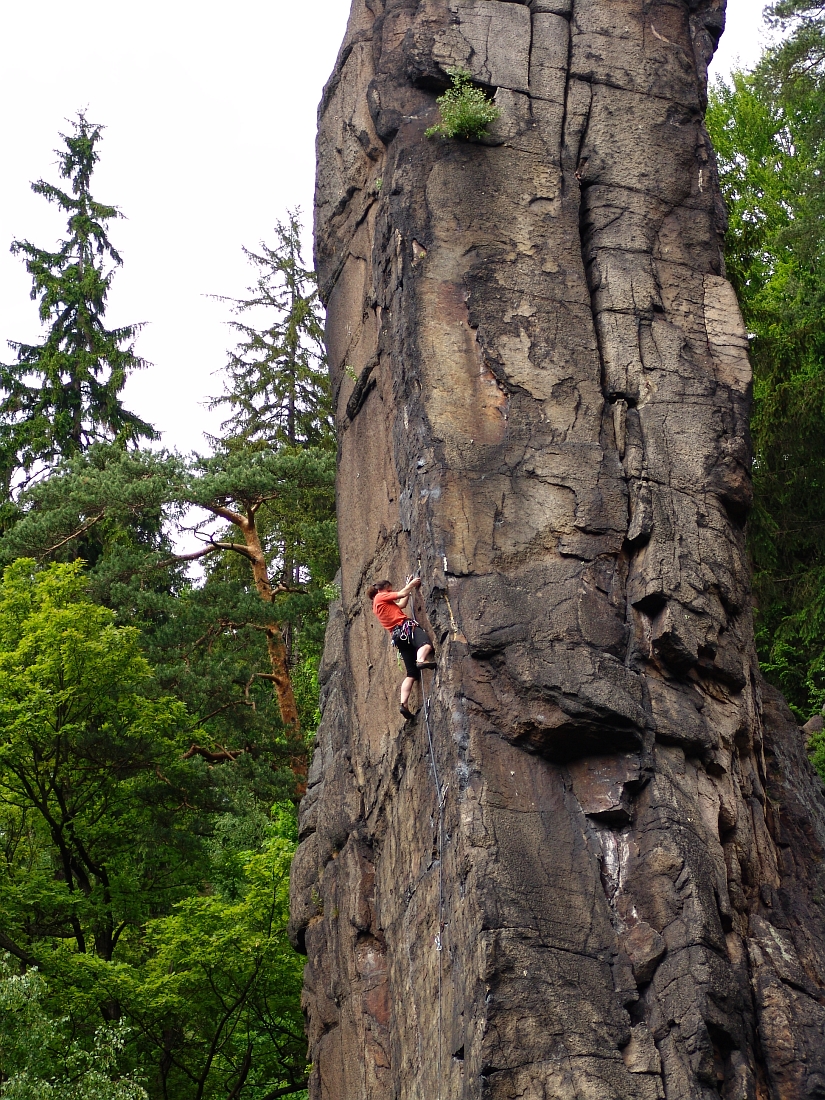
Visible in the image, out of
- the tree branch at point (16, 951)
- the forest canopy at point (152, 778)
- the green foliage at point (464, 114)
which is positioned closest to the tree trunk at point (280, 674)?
the forest canopy at point (152, 778)

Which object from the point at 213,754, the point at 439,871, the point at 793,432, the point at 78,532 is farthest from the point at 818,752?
the point at 78,532

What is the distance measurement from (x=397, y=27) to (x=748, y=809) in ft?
29.4

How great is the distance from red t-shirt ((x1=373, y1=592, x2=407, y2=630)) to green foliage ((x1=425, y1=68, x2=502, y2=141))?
16.0ft

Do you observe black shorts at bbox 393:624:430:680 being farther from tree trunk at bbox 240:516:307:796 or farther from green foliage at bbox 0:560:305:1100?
tree trunk at bbox 240:516:307:796

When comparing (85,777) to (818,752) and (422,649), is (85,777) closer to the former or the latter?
(422,649)

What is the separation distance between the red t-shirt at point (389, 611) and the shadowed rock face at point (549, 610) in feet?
0.92

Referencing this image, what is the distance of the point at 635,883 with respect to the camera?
10328 millimetres

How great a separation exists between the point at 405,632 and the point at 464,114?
17.4ft

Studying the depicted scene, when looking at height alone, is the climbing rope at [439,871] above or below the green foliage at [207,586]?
below

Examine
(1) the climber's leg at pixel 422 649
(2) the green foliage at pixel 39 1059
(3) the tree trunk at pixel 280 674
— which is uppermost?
(3) the tree trunk at pixel 280 674

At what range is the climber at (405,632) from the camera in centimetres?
1162

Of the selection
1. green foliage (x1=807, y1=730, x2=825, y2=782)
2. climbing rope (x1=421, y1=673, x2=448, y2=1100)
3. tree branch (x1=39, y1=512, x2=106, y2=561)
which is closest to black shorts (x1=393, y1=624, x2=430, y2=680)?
climbing rope (x1=421, y1=673, x2=448, y2=1100)

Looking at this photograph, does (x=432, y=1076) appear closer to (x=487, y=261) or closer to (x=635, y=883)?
(x=635, y=883)

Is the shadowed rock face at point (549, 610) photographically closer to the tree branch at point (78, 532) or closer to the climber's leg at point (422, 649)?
the climber's leg at point (422, 649)
